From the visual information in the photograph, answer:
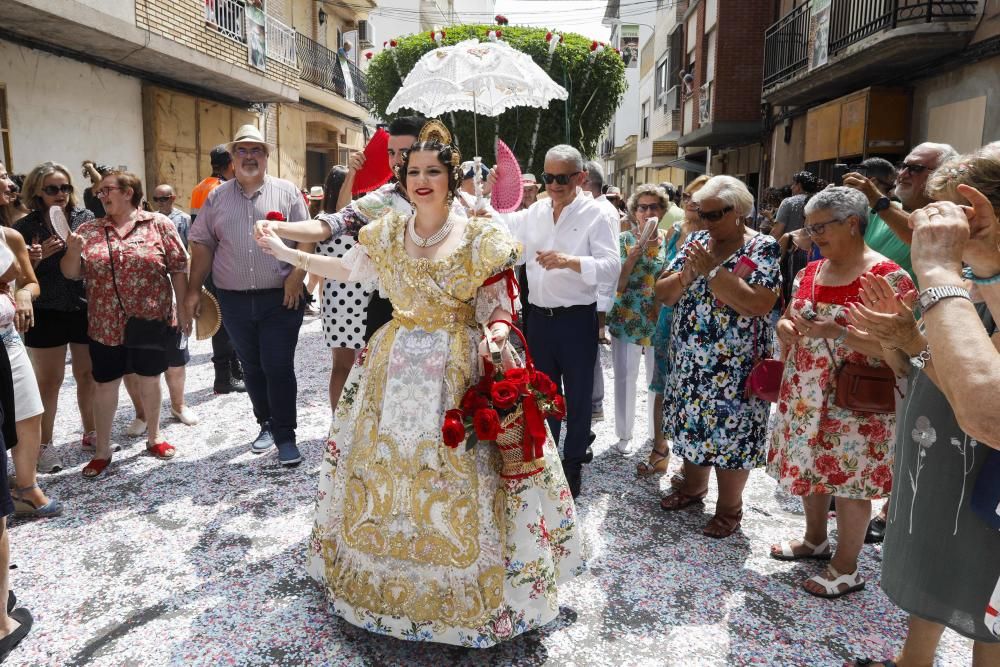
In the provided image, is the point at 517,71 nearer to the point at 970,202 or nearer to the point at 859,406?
the point at 859,406

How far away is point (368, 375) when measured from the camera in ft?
9.30

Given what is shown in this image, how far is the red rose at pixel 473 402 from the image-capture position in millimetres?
2545

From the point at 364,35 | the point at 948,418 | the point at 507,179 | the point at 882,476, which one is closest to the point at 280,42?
the point at 364,35

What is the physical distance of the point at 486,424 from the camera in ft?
8.06

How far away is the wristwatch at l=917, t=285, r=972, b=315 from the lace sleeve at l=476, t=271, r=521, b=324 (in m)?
1.45

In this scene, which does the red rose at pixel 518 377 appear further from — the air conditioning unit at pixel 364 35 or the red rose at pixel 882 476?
the air conditioning unit at pixel 364 35

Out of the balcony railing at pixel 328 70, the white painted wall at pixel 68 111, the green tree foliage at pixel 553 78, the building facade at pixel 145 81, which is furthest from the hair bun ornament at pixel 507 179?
the balcony railing at pixel 328 70

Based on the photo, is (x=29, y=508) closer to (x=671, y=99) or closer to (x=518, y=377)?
(x=518, y=377)

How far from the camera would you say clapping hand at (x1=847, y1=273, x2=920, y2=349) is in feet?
7.00

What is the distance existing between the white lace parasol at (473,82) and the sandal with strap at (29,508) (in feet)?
12.8

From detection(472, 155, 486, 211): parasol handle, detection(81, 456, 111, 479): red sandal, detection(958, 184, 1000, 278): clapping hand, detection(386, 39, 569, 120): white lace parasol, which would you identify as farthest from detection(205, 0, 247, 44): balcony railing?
detection(958, 184, 1000, 278): clapping hand

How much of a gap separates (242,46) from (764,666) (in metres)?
15.7

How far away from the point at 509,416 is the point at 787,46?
15.2 meters

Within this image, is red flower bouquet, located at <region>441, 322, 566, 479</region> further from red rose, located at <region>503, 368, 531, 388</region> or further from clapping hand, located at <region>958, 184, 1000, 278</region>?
clapping hand, located at <region>958, 184, 1000, 278</region>
